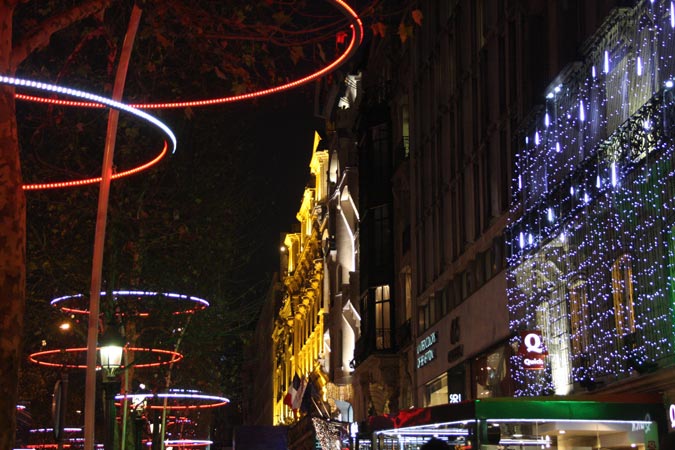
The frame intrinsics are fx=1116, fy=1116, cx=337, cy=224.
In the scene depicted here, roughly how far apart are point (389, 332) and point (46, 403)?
15.7 m

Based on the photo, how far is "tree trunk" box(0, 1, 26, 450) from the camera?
446 inches

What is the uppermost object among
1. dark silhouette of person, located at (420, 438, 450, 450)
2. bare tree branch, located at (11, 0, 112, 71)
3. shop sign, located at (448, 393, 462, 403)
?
bare tree branch, located at (11, 0, 112, 71)

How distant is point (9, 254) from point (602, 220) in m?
15.3

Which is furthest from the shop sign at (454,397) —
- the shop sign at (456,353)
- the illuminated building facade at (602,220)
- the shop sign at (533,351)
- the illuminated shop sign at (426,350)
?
the shop sign at (533,351)

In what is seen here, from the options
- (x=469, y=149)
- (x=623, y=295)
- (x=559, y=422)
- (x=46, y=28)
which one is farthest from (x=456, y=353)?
(x=46, y=28)

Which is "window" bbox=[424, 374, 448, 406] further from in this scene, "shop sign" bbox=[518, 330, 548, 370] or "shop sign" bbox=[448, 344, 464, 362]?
"shop sign" bbox=[518, 330, 548, 370]

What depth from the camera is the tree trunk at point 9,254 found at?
11.3 m

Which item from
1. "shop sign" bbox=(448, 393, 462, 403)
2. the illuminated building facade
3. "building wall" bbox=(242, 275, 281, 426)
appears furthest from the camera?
"building wall" bbox=(242, 275, 281, 426)

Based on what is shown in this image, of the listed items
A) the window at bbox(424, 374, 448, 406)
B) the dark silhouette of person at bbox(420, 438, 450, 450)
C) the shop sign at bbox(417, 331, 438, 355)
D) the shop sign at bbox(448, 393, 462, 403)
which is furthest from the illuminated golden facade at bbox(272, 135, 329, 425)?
the dark silhouette of person at bbox(420, 438, 450, 450)

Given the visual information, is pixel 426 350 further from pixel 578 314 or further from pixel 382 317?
pixel 578 314

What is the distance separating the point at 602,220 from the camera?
24.0 m

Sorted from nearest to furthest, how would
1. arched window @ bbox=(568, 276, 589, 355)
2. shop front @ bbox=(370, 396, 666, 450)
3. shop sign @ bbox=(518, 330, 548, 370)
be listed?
1. shop front @ bbox=(370, 396, 666, 450)
2. arched window @ bbox=(568, 276, 589, 355)
3. shop sign @ bbox=(518, 330, 548, 370)

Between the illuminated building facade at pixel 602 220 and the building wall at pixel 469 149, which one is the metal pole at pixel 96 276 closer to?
the illuminated building facade at pixel 602 220

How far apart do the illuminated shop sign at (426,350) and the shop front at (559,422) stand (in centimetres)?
2020
